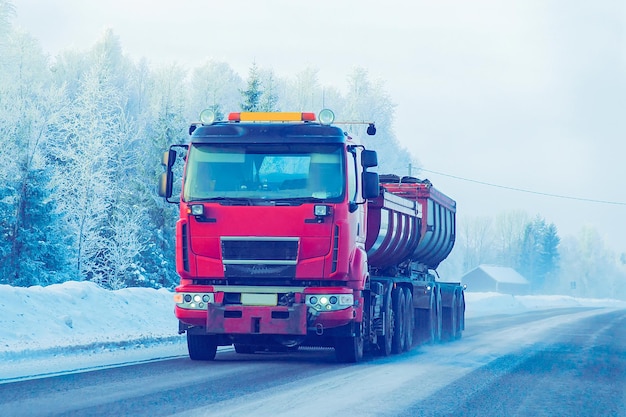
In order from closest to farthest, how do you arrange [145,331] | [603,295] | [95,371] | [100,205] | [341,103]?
[95,371], [145,331], [100,205], [341,103], [603,295]

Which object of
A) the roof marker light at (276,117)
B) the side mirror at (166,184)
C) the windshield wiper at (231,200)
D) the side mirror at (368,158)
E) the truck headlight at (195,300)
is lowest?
the truck headlight at (195,300)

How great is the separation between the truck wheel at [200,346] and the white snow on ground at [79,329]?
1.97ft

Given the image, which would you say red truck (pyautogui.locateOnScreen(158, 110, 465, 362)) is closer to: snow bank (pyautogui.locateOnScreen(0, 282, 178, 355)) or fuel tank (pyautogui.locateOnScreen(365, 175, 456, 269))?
fuel tank (pyautogui.locateOnScreen(365, 175, 456, 269))

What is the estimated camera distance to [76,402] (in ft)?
28.7

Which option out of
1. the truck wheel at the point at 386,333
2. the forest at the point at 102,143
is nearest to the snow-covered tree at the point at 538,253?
the forest at the point at 102,143

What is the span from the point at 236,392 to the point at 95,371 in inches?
99.0

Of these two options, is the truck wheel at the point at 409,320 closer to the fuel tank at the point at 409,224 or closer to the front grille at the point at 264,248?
the fuel tank at the point at 409,224

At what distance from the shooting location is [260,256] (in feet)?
41.3

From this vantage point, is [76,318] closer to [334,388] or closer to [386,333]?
[386,333]

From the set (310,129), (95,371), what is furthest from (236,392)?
(310,129)

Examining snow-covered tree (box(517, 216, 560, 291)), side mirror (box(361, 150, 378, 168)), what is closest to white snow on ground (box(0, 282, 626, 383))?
side mirror (box(361, 150, 378, 168))

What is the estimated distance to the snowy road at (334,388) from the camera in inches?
340

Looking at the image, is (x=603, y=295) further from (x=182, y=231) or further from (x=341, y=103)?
(x=182, y=231)

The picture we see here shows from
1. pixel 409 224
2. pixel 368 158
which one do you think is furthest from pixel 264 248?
pixel 409 224
